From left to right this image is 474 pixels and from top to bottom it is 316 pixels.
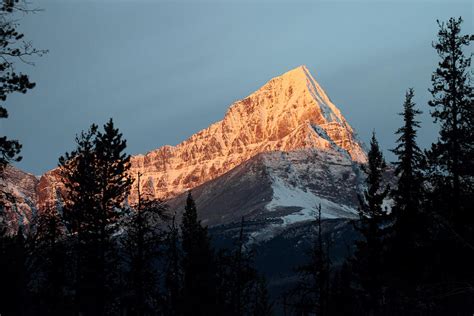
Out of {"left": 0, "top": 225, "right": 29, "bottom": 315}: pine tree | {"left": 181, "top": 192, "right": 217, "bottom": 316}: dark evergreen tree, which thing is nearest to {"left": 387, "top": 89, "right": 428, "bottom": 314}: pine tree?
{"left": 181, "top": 192, "right": 217, "bottom": 316}: dark evergreen tree

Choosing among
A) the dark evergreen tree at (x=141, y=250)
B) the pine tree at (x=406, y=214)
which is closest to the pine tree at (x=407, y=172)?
the pine tree at (x=406, y=214)

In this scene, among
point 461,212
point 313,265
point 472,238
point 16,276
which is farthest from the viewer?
point 313,265

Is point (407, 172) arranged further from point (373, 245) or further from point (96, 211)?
point (96, 211)

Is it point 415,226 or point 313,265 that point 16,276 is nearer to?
point 313,265

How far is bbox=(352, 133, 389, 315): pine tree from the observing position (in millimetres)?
39906

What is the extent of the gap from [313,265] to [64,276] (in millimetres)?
18927

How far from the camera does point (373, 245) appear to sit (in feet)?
135

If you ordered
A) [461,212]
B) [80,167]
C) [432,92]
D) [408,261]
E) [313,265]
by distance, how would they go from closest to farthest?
[461,212], [432,92], [313,265], [408,261], [80,167]

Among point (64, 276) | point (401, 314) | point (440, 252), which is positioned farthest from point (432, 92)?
point (64, 276)

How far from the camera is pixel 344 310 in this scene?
48438 mm

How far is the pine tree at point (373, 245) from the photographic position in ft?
131

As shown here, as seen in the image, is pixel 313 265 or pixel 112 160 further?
pixel 112 160

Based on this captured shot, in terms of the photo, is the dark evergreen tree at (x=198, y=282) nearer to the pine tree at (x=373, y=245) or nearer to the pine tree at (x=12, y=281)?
the pine tree at (x=373, y=245)

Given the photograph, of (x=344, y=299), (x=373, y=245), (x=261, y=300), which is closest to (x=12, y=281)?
(x=373, y=245)
